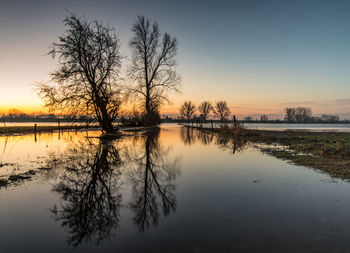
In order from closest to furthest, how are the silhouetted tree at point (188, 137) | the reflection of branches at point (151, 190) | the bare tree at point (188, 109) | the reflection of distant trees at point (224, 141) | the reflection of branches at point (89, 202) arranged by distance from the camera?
the reflection of branches at point (89, 202)
the reflection of branches at point (151, 190)
the reflection of distant trees at point (224, 141)
the silhouetted tree at point (188, 137)
the bare tree at point (188, 109)

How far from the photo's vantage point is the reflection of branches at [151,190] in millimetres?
4027

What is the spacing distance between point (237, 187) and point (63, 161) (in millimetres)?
7480

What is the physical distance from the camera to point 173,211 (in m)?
4.20

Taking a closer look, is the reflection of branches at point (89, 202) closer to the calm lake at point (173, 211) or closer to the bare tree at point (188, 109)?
the calm lake at point (173, 211)

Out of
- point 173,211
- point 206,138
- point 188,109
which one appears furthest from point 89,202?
Answer: point 188,109

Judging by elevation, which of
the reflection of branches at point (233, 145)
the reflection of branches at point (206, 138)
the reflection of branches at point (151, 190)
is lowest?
the reflection of branches at point (151, 190)

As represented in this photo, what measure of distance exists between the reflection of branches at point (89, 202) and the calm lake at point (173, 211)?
0.02m

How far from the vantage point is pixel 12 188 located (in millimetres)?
5559

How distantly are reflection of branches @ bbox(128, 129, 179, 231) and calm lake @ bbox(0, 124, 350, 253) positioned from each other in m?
0.02

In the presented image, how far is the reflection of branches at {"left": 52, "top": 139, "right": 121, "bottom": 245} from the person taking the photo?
3475 mm

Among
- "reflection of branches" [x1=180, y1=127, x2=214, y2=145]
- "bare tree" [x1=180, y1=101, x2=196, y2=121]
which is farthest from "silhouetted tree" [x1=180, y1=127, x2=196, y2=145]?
"bare tree" [x1=180, y1=101, x2=196, y2=121]

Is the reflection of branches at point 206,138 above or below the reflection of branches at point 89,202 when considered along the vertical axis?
above

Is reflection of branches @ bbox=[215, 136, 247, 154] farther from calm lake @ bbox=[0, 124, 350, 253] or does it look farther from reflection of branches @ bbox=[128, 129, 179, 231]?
Answer: reflection of branches @ bbox=[128, 129, 179, 231]

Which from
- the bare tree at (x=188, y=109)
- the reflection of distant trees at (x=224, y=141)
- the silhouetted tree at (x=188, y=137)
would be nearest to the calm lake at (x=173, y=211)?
the reflection of distant trees at (x=224, y=141)
